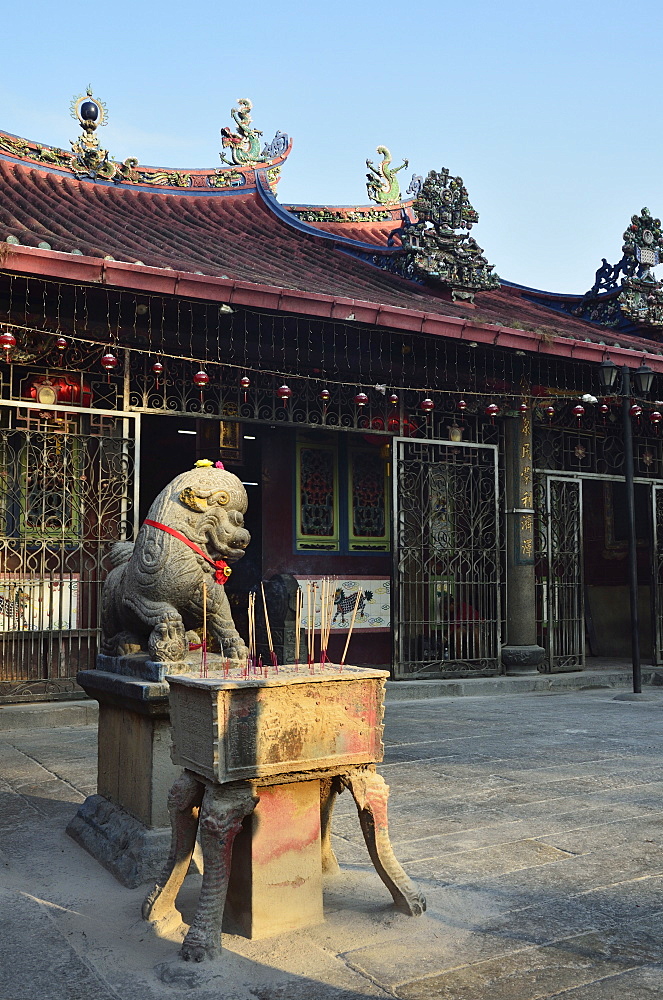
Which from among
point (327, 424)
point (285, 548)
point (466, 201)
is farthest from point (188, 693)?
point (466, 201)

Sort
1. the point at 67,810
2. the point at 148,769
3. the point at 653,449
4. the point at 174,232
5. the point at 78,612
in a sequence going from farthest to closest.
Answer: the point at 653,449 → the point at 174,232 → the point at 78,612 → the point at 67,810 → the point at 148,769

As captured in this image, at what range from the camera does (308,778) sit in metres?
3.05

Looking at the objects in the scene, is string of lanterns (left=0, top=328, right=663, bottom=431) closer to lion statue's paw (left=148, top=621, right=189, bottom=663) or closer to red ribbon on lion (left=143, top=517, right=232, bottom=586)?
red ribbon on lion (left=143, top=517, right=232, bottom=586)

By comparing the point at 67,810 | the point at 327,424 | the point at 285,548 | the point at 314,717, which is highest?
the point at 327,424

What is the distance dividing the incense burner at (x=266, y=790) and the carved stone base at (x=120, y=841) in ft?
1.44

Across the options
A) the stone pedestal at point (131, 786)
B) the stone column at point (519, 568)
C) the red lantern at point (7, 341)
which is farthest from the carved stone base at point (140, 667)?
the stone column at point (519, 568)

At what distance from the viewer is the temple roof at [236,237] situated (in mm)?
8398

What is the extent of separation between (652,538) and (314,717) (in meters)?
9.38

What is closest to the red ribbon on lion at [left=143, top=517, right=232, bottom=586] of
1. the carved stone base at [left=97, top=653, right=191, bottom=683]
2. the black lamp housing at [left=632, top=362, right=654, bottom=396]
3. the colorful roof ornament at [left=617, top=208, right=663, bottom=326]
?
the carved stone base at [left=97, top=653, right=191, bottom=683]

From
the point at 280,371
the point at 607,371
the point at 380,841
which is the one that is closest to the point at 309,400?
the point at 280,371

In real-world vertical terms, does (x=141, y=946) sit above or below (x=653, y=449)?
below

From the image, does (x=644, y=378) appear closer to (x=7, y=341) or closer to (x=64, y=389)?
(x=64, y=389)

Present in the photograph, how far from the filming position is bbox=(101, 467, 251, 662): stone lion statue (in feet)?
13.5

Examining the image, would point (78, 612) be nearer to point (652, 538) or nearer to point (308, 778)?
point (308, 778)
